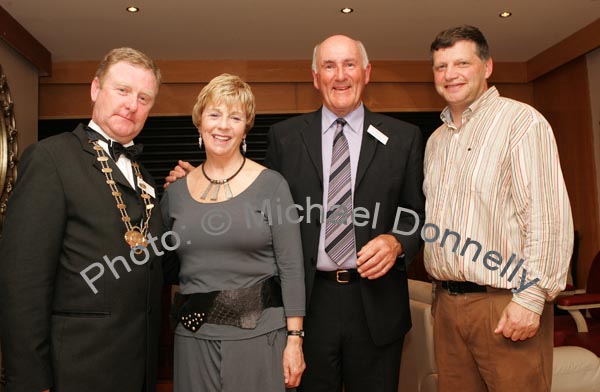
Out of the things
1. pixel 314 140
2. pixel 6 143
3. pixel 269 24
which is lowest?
pixel 314 140

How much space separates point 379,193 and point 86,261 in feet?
3.65

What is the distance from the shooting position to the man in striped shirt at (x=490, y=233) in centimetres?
183

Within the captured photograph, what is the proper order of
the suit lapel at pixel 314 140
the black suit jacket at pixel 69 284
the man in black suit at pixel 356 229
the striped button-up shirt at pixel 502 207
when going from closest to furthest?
the black suit jacket at pixel 69 284 < the striped button-up shirt at pixel 502 207 < the man in black suit at pixel 356 229 < the suit lapel at pixel 314 140

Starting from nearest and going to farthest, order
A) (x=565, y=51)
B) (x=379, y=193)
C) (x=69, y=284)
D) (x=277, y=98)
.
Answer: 1. (x=69, y=284)
2. (x=379, y=193)
3. (x=565, y=51)
4. (x=277, y=98)

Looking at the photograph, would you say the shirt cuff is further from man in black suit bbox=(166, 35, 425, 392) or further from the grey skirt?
the grey skirt

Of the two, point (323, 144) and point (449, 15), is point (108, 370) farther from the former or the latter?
point (449, 15)

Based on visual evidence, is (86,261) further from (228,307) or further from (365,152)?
(365,152)

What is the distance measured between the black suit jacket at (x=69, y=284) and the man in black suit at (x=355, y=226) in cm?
43

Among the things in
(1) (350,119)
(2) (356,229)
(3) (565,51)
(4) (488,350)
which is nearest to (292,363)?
(2) (356,229)

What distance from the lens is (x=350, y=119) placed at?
2277 mm

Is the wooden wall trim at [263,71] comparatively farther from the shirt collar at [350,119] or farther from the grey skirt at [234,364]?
the grey skirt at [234,364]

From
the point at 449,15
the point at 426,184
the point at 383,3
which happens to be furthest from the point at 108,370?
the point at 449,15

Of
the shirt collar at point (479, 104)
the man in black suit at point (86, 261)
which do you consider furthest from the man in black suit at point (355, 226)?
the man in black suit at point (86, 261)

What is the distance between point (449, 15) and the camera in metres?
4.99
